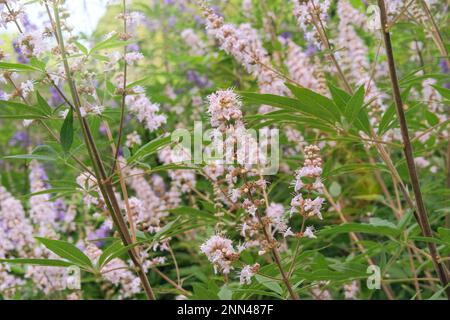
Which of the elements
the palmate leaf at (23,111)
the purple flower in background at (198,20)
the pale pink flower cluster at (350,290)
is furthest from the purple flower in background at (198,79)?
the palmate leaf at (23,111)

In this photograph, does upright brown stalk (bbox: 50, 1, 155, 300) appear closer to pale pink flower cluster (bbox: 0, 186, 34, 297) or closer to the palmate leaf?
the palmate leaf

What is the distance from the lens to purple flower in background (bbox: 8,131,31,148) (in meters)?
6.76

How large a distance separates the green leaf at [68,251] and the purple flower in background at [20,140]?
4970mm

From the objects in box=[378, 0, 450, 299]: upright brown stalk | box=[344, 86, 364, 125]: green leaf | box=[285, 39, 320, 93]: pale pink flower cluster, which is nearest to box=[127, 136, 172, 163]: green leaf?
box=[344, 86, 364, 125]: green leaf

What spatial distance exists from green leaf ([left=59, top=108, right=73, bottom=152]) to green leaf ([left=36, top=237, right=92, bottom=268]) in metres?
0.27

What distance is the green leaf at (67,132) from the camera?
75.1 inches

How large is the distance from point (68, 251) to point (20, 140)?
531cm

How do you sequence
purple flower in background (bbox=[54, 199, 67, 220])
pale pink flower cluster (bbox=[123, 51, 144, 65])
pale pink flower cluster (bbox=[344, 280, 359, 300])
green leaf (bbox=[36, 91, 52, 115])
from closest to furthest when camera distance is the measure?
green leaf (bbox=[36, 91, 52, 115]) < pale pink flower cluster (bbox=[123, 51, 144, 65]) < pale pink flower cluster (bbox=[344, 280, 359, 300]) < purple flower in background (bbox=[54, 199, 67, 220])

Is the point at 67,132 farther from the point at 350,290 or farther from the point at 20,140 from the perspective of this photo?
the point at 20,140

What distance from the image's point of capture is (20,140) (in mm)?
6957

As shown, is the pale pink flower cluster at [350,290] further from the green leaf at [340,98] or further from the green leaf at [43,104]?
the green leaf at [43,104]
